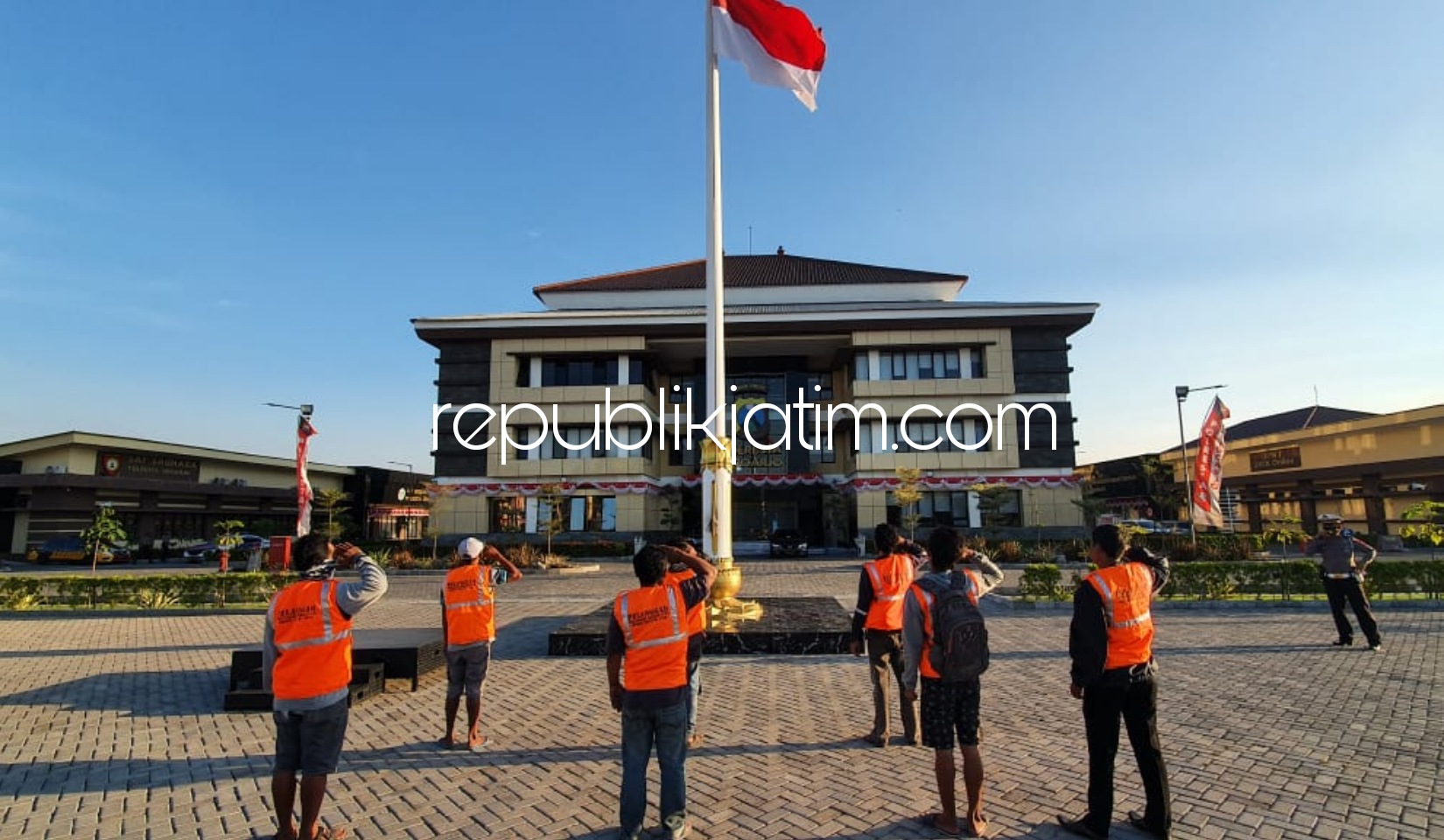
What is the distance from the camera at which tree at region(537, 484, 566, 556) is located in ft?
106

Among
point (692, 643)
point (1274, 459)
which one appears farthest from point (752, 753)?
point (1274, 459)

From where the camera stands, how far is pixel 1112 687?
4.14 meters

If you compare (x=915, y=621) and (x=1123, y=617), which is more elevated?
(x=1123, y=617)

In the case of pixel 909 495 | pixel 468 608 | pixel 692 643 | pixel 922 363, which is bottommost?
pixel 692 643

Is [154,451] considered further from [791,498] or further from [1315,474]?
[1315,474]

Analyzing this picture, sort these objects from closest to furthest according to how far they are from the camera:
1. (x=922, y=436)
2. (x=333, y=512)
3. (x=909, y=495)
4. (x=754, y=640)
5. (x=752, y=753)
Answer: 1. (x=752, y=753)
2. (x=754, y=640)
3. (x=909, y=495)
4. (x=922, y=436)
5. (x=333, y=512)

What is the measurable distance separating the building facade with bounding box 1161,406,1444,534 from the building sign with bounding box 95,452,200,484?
5306 centimetres

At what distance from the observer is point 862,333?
34719mm

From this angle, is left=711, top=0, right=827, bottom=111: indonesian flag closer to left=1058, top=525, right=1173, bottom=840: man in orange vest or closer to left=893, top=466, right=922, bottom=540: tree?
left=1058, top=525, right=1173, bottom=840: man in orange vest

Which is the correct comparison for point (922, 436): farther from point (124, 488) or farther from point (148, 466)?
point (148, 466)

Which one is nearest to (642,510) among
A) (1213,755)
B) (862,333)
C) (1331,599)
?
(862,333)

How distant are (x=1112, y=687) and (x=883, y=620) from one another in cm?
212

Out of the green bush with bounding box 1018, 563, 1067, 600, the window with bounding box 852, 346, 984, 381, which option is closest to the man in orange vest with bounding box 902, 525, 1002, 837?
the green bush with bounding box 1018, 563, 1067, 600

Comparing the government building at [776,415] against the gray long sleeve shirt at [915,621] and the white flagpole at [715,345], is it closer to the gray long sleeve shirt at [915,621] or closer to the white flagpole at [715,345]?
the white flagpole at [715,345]
